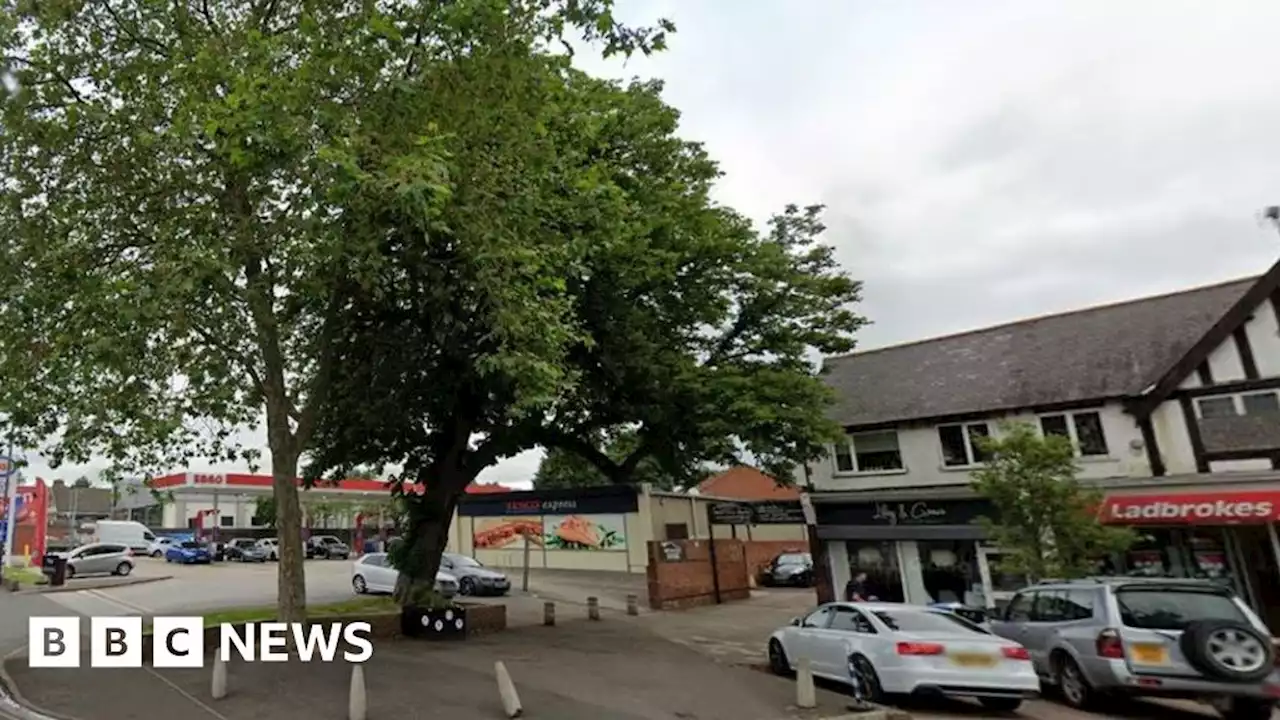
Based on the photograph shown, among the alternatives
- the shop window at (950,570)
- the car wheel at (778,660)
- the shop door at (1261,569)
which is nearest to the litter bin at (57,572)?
the car wheel at (778,660)

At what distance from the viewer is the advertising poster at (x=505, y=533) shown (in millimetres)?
31969

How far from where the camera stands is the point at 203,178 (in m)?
11.8

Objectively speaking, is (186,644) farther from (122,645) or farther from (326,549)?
(326,549)

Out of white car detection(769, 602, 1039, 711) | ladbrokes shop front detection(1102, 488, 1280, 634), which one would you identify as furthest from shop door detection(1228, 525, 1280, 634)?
white car detection(769, 602, 1039, 711)

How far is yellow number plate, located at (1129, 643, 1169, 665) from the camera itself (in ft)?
32.1

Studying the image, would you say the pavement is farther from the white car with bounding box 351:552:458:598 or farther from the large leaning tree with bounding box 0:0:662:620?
the white car with bounding box 351:552:458:598

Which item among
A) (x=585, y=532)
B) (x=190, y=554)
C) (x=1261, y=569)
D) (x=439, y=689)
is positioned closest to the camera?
(x=439, y=689)

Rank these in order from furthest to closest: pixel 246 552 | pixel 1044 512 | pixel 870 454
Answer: pixel 246 552 → pixel 870 454 → pixel 1044 512

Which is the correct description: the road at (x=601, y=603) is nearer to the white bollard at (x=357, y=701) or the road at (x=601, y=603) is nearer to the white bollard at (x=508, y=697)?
the white bollard at (x=508, y=697)

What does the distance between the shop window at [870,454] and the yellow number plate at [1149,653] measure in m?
12.5

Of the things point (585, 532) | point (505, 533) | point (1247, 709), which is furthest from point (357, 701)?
point (505, 533)

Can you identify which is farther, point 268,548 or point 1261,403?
point 268,548

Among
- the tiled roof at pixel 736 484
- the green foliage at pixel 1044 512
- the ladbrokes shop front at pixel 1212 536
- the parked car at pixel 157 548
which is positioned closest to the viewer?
the green foliage at pixel 1044 512

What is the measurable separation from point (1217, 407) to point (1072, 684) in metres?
10.3
